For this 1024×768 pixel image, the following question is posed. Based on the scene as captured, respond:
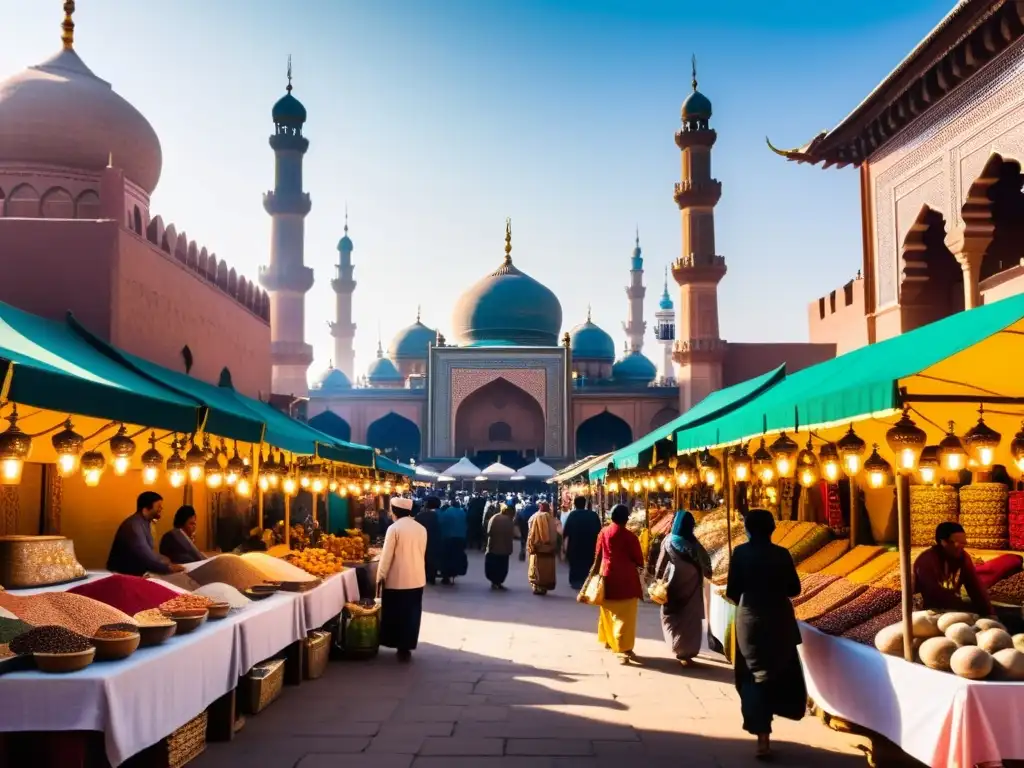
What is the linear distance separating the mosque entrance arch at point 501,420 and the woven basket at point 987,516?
2895 centimetres

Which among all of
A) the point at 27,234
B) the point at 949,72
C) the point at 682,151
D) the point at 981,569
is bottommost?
the point at 981,569

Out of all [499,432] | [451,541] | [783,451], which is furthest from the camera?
[499,432]

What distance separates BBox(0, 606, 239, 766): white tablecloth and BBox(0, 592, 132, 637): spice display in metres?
0.33

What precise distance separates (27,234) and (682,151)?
22.3 metres

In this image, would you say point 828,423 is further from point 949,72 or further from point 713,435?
point 949,72

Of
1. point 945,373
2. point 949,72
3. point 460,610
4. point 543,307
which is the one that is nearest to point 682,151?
point 543,307

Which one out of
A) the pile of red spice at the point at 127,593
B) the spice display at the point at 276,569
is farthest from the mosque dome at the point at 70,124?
the pile of red spice at the point at 127,593

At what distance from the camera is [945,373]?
4586mm

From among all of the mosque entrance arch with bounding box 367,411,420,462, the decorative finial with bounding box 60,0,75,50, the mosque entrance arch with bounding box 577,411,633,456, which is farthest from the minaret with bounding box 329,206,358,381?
the decorative finial with bounding box 60,0,75,50

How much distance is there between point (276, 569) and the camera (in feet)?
22.7

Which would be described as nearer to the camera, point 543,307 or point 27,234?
point 27,234

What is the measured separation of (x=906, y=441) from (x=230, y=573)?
4077mm

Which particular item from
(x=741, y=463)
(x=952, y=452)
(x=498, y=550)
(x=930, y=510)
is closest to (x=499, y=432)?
(x=498, y=550)

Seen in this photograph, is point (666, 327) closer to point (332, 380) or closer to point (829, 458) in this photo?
point (332, 380)
